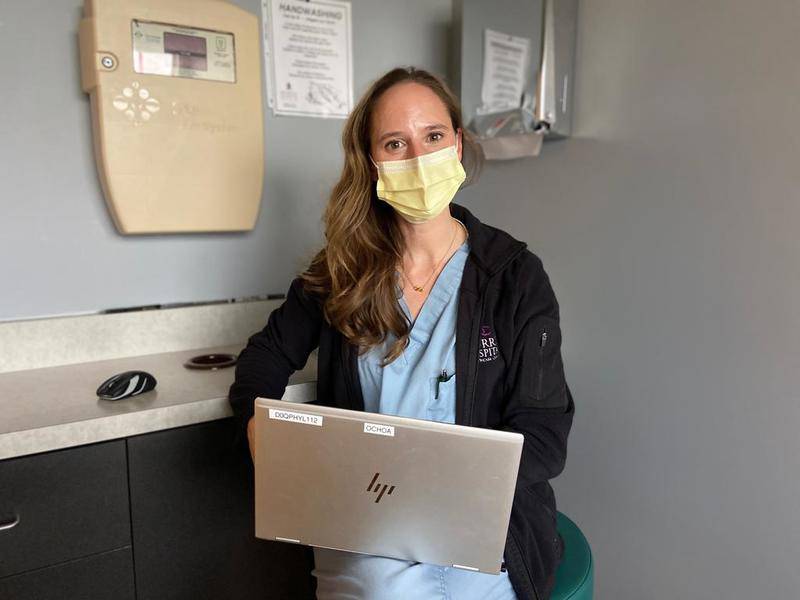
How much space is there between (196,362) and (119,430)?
35 cm

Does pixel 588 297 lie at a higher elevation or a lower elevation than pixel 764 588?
higher

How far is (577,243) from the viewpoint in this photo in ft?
4.72

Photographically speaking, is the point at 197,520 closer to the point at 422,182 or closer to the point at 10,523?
the point at 10,523

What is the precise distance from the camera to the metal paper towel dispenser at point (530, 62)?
1.38 metres

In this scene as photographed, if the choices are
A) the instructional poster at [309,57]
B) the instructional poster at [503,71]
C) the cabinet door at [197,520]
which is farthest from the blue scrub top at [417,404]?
the instructional poster at [309,57]

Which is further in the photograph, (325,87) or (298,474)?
(325,87)

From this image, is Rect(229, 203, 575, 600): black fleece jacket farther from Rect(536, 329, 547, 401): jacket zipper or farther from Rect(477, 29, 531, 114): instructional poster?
Rect(477, 29, 531, 114): instructional poster

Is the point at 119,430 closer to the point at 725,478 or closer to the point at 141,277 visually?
the point at 141,277

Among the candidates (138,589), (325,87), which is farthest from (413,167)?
(138,589)

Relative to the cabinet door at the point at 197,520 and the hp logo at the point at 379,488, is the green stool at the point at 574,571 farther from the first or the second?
the cabinet door at the point at 197,520

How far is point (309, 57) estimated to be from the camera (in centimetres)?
162

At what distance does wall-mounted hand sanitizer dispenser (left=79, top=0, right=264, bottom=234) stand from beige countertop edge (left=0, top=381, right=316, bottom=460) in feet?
1.72

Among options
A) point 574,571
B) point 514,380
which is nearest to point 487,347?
point 514,380

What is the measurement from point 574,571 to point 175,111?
133 cm
